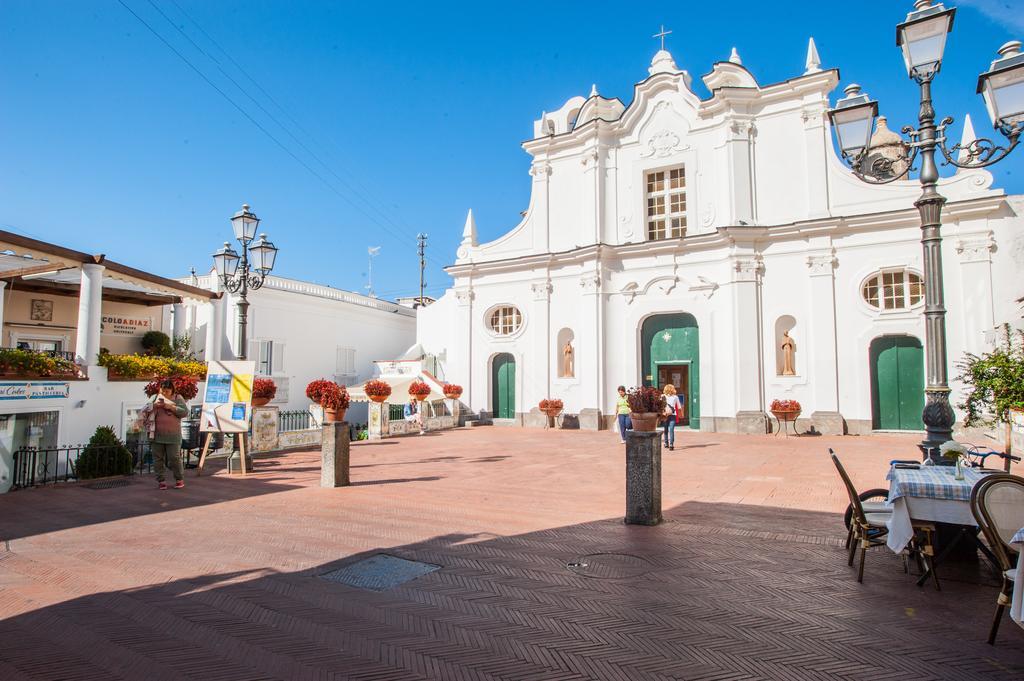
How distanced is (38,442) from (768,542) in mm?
13552

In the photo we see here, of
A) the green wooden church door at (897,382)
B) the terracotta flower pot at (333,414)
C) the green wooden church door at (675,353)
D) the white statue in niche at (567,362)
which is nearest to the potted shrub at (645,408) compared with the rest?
the terracotta flower pot at (333,414)

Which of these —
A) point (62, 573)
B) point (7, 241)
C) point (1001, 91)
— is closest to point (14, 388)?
point (7, 241)

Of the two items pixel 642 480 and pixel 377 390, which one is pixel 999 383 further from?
pixel 377 390

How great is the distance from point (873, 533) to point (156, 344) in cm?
2235

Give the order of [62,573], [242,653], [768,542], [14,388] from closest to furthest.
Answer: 1. [242,653]
2. [62,573]
3. [768,542]
4. [14,388]

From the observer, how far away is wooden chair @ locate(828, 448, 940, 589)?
4.82m

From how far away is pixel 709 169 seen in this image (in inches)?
863

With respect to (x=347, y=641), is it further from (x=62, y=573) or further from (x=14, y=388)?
(x=14, y=388)

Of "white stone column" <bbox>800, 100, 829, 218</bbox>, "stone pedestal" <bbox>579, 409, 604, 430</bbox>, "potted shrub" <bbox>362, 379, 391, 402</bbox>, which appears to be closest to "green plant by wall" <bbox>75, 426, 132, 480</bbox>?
"potted shrub" <bbox>362, 379, 391, 402</bbox>

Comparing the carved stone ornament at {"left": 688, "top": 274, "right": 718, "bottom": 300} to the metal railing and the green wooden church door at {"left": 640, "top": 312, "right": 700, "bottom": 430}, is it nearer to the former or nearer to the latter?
the green wooden church door at {"left": 640, "top": 312, "right": 700, "bottom": 430}

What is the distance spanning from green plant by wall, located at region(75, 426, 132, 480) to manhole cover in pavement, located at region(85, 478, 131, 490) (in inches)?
20.8

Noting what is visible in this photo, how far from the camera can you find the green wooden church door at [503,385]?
982 inches

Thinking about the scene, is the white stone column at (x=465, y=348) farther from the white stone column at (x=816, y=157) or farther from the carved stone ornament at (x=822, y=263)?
Answer: the white stone column at (x=816, y=157)

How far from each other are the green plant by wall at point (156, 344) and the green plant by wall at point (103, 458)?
9722 mm
